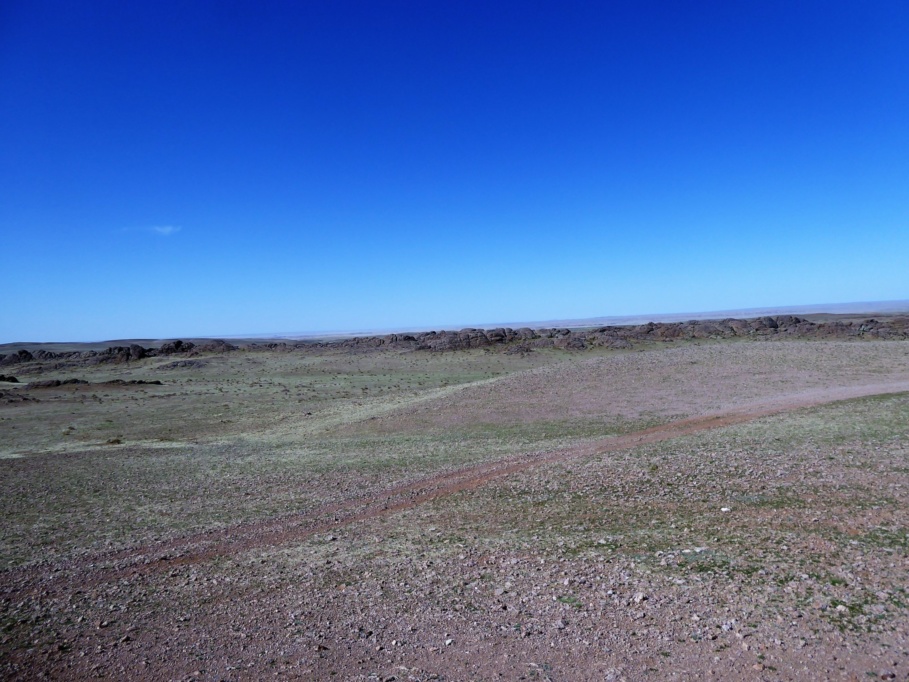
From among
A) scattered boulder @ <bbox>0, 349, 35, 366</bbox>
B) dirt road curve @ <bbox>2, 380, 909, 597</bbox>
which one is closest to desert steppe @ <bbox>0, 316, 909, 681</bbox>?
dirt road curve @ <bbox>2, 380, 909, 597</bbox>

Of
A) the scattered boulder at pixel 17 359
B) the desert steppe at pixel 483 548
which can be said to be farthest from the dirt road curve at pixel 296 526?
the scattered boulder at pixel 17 359

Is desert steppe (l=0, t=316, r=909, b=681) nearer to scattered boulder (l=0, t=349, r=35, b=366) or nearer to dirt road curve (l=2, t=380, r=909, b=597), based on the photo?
dirt road curve (l=2, t=380, r=909, b=597)

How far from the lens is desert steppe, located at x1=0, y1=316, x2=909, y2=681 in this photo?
579 cm

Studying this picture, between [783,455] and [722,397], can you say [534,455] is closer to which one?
[783,455]

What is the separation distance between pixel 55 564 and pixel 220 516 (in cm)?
294

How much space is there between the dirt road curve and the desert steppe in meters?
0.06

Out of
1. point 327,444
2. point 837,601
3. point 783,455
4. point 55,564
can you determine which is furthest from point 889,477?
point 327,444

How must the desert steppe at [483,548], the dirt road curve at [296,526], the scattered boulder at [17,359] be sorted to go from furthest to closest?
1. the scattered boulder at [17,359]
2. the dirt road curve at [296,526]
3. the desert steppe at [483,548]

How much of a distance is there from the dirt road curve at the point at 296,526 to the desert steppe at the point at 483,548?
0.21 feet

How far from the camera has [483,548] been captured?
8688mm

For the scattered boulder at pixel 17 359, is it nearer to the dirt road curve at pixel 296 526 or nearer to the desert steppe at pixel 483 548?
the desert steppe at pixel 483 548

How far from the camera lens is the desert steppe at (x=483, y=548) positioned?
579cm

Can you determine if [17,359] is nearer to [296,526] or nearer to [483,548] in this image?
[296,526]

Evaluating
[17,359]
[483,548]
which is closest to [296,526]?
[483,548]
